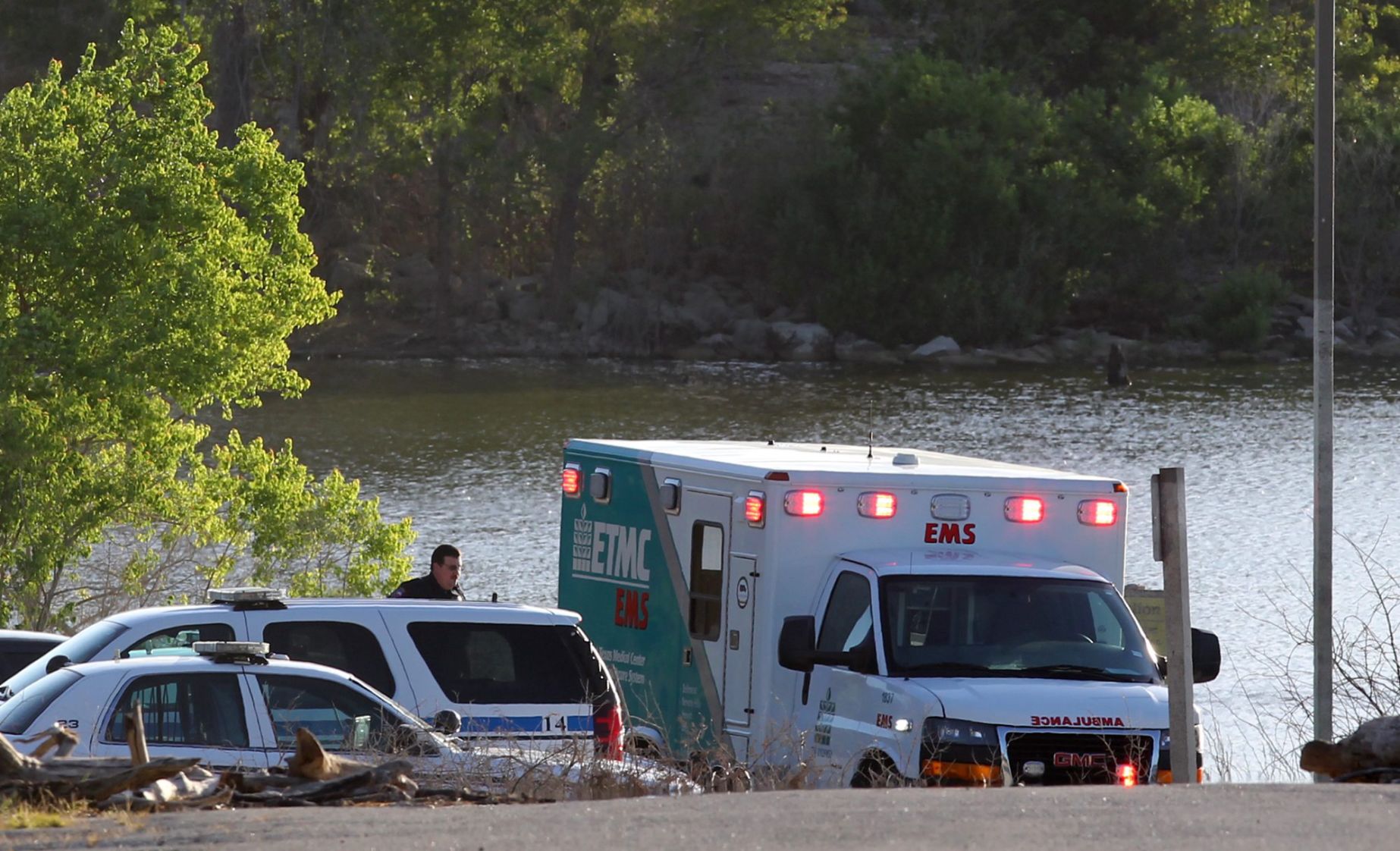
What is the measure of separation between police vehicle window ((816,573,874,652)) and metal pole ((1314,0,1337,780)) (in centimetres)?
456

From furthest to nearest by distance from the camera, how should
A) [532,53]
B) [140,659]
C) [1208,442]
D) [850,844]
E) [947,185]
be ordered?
[532,53]
[947,185]
[1208,442]
[140,659]
[850,844]

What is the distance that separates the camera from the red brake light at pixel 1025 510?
12.6 m

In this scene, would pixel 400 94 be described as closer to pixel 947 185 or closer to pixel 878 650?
pixel 947 185

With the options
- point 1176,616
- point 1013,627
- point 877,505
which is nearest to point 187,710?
point 877,505

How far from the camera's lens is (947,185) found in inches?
3258

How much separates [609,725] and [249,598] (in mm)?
2195

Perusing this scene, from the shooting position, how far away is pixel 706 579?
12.9 m

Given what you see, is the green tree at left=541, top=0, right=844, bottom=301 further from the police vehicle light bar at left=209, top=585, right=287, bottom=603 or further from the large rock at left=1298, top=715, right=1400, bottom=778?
the large rock at left=1298, top=715, right=1400, bottom=778

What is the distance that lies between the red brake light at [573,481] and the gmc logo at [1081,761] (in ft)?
15.1

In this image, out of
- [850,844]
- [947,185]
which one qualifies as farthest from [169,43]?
[947,185]

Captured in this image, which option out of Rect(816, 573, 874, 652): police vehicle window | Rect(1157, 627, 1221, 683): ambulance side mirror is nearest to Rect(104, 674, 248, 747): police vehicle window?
Rect(816, 573, 874, 652): police vehicle window

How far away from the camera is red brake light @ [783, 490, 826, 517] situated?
12.3 metres

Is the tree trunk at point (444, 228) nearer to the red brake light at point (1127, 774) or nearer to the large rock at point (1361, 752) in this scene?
the red brake light at point (1127, 774)

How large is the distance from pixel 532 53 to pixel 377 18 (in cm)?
721
